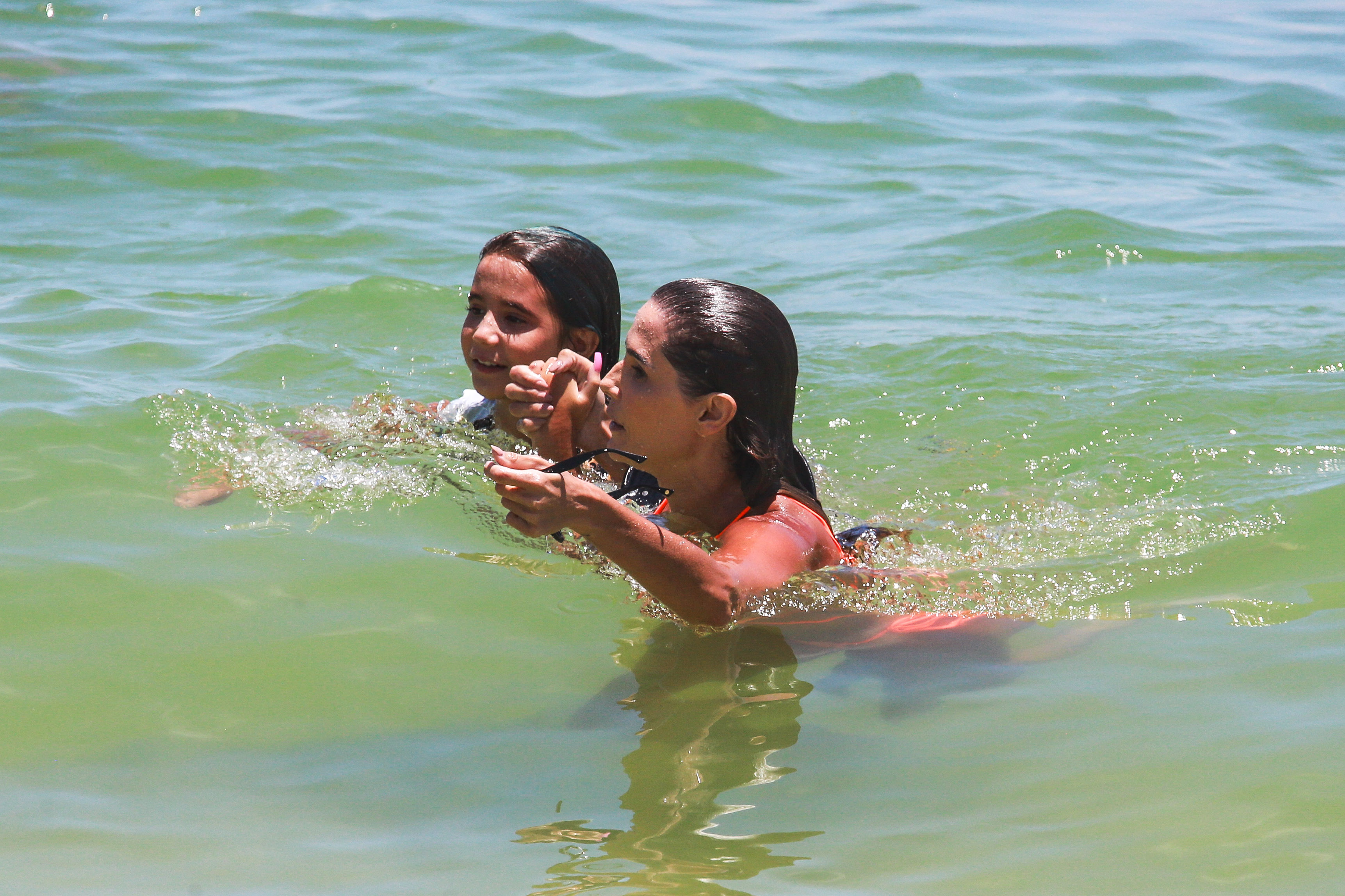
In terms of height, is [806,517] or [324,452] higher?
[806,517]

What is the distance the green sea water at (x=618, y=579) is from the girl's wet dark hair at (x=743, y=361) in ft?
1.73

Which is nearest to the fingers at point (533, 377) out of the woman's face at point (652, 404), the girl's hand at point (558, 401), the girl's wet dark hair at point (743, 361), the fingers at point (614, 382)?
the girl's hand at point (558, 401)

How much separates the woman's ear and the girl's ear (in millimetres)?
1343

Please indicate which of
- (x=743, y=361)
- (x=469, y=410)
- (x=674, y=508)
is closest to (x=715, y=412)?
(x=743, y=361)

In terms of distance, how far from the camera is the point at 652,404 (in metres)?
3.75

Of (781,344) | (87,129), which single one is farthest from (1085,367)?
(87,129)

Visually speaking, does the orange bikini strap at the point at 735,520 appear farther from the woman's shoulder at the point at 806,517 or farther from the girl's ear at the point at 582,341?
the girl's ear at the point at 582,341

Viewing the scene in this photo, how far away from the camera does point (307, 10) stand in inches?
583

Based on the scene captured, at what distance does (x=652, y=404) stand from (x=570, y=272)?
1.36m

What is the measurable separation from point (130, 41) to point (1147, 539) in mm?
11910

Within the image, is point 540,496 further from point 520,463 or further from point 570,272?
point 570,272

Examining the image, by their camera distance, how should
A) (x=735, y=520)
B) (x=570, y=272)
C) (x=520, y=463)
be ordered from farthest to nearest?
(x=570, y=272), (x=735, y=520), (x=520, y=463)

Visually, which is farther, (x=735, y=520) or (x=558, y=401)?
(x=558, y=401)

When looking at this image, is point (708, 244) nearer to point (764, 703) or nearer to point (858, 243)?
point (858, 243)
